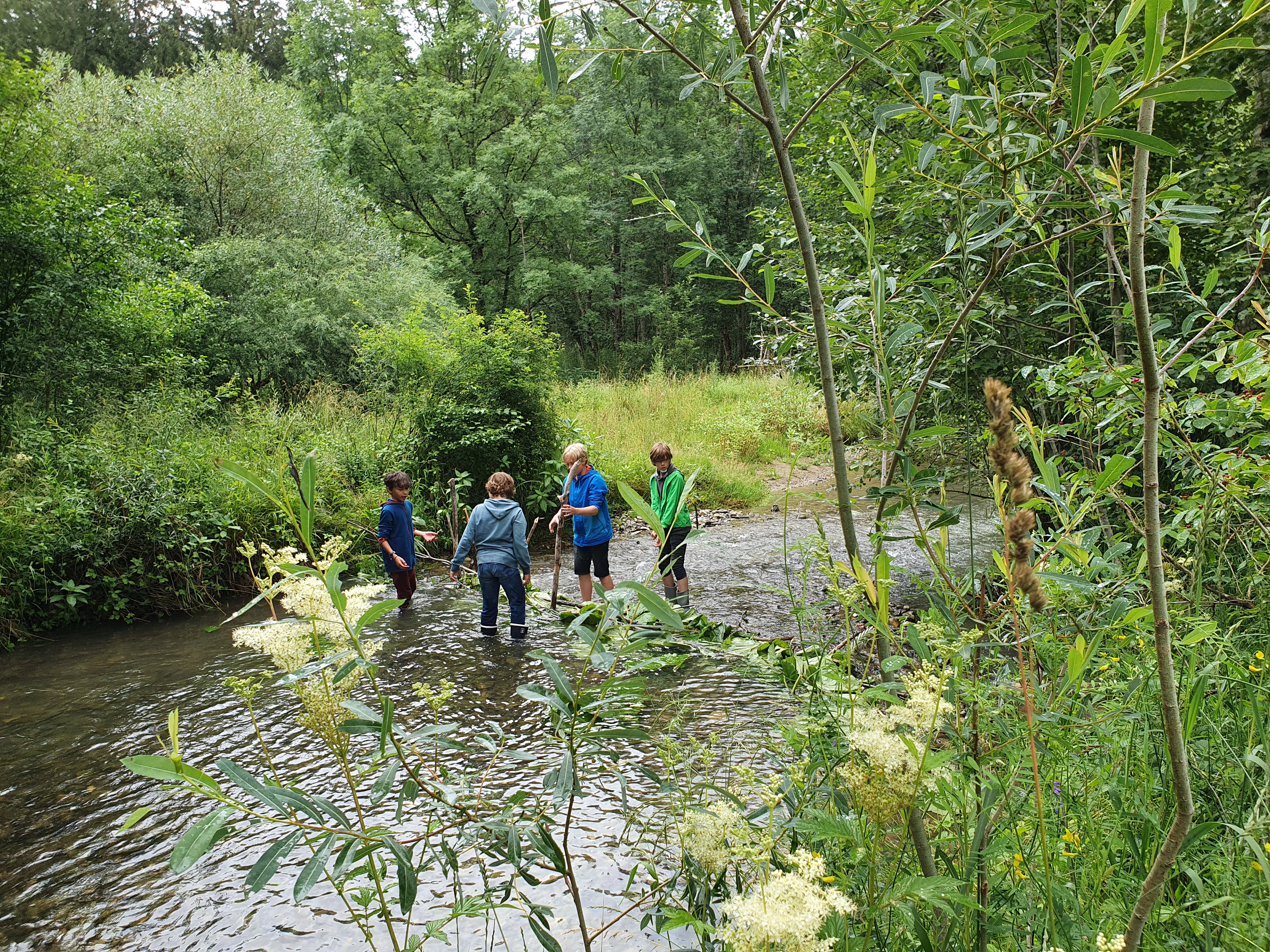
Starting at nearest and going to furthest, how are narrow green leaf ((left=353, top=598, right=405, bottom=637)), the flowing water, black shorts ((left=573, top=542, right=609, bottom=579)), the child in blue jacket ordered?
narrow green leaf ((left=353, top=598, right=405, bottom=637)) → the flowing water → the child in blue jacket → black shorts ((left=573, top=542, right=609, bottom=579))

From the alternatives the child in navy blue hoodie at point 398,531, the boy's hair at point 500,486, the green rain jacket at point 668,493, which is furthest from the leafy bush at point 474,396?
the green rain jacket at point 668,493

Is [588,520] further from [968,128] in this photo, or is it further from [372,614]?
[372,614]

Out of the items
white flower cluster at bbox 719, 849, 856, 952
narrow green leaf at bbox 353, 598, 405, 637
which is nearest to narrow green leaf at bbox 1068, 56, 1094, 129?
white flower cluster at bbox 719, 849, 856, 952

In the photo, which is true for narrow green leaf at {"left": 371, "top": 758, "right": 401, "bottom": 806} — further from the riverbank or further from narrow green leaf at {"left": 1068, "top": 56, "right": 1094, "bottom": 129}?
the riverbank

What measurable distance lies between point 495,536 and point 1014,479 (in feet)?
19.6

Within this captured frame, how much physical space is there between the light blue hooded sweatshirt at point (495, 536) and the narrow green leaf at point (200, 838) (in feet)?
17.8

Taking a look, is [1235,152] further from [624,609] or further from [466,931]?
[466,931]

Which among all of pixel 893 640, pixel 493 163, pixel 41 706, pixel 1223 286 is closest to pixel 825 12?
pixel 893 640

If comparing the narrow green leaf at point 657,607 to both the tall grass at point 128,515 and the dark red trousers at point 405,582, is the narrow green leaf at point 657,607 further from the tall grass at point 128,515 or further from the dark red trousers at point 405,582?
the dark red trousers at point 405,582

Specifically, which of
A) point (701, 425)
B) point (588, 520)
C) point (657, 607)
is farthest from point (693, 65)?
point (701, 425)

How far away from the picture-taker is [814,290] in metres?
1.43

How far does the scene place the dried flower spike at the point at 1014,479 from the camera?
2.78 feet

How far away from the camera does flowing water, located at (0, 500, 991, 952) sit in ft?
11.1

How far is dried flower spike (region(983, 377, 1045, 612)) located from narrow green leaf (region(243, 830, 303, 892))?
3.58 ft
